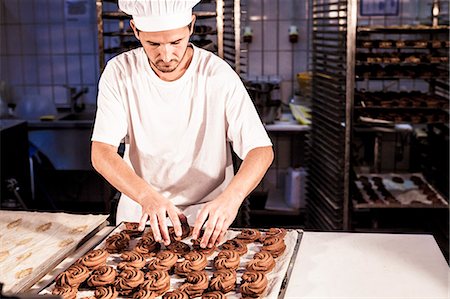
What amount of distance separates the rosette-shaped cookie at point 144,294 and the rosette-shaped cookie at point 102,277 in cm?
11

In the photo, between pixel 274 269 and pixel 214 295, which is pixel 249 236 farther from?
pixel 214 295

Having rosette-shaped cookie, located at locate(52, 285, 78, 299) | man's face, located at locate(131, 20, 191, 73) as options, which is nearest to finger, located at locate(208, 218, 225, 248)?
rosette-shaped cookie, located at locate(52, 285, 78, 299)

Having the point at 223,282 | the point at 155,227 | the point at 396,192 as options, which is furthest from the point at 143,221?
the point at 396,192

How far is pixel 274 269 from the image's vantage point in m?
1.93

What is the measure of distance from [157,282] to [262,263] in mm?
330

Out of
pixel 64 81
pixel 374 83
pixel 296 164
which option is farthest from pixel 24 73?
pixel 374 83

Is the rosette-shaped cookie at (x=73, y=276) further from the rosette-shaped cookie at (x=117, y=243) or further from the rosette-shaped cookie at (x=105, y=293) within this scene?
the rosette-shaped cookie at (x=117, y=243)

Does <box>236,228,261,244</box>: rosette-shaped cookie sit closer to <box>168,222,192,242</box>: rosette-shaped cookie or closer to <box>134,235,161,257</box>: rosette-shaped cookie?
<box>168,222,192,242</box>: rosette-shaped cookie

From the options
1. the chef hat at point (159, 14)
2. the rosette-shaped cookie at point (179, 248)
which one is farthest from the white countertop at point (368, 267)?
the chef hat at point (159, 14)

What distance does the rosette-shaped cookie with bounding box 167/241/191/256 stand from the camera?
2066 millimetres

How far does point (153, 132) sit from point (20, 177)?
2.78 meters

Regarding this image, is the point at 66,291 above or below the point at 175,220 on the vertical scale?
below

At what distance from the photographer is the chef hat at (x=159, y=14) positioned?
227cm

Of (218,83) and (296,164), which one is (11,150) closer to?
(296,164)
